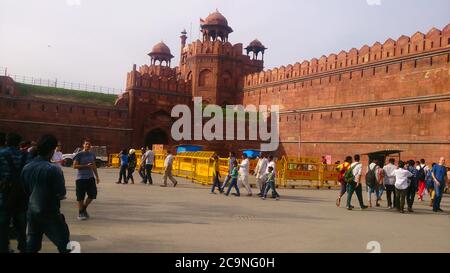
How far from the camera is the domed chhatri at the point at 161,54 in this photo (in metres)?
43.0

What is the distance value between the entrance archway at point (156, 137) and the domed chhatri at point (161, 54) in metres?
12.4

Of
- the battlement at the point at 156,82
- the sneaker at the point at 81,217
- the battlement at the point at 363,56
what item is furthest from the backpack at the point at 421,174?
the battlement at the point at 156,82

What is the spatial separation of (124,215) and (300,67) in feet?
88.4

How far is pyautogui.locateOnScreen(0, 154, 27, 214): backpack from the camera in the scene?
4.04m

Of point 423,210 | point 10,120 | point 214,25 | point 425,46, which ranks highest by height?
point 214,25

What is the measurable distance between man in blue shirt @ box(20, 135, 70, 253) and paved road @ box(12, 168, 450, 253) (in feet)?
3.62

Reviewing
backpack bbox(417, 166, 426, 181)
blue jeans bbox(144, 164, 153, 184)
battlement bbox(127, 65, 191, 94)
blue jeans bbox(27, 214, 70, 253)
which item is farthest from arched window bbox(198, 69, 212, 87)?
blue jeans bbox(27, 214, 70, 253)

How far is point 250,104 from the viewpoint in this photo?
36.1 m

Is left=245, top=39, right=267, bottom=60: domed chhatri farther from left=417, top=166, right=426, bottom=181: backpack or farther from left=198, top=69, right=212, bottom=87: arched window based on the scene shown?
left=417, top=166, right=426, bottom=181: backpack

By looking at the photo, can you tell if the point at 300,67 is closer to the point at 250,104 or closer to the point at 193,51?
the point at 250,104

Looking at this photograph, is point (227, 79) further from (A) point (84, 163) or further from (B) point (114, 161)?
(A) point (84, 163)

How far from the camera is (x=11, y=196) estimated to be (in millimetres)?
4055

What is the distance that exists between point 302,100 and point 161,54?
60.0ft
